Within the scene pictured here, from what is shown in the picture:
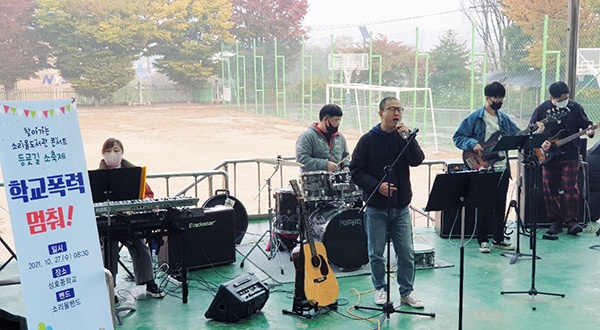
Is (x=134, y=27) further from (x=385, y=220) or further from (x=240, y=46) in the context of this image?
(x=385, y=220)

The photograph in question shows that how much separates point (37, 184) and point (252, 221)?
6.76 metres

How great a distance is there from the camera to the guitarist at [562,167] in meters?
8.37

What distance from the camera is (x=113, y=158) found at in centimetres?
629

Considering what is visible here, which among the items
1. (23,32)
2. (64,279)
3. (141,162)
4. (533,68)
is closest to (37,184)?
(64,279)

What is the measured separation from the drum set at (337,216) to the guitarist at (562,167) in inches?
111

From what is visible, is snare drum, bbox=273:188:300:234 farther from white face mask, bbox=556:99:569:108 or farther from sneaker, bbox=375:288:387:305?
white face mask, bbox=556:99:569:108

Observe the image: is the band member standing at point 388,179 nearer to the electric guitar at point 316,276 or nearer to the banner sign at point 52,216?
the electric guitar at point 316,276

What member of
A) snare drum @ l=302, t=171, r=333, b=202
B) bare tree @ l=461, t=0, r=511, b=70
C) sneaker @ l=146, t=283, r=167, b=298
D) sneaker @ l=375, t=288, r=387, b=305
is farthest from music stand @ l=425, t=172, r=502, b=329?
bare tree @ l=461, t=0, r=511, b=70

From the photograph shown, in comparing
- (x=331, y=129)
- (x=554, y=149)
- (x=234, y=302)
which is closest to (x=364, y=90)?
(x=554, y=149)

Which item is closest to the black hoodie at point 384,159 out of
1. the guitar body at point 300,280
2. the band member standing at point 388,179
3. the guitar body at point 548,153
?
the band member standing at point 388,179

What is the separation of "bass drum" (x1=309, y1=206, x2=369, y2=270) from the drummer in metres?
0.57

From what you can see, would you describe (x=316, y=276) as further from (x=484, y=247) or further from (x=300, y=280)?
(x=484, y=247)

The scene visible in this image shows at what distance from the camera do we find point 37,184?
3.45m

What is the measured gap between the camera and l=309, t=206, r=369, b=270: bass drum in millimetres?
7047
